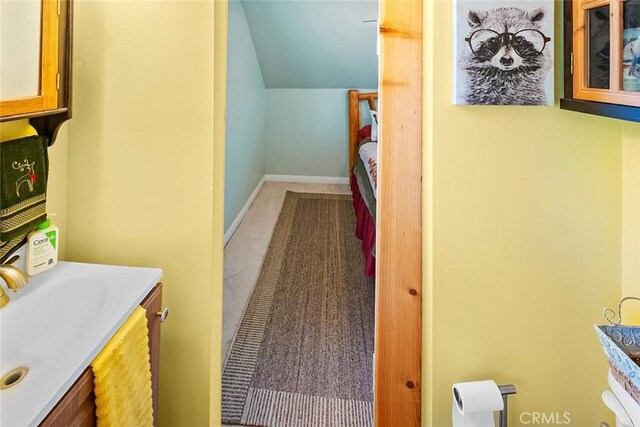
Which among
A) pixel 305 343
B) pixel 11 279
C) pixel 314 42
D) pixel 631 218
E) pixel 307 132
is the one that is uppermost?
pixel 314 42

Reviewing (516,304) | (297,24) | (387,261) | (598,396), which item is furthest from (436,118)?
(297,24)

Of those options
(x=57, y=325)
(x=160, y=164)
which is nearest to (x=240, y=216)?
(x=160, y=164)

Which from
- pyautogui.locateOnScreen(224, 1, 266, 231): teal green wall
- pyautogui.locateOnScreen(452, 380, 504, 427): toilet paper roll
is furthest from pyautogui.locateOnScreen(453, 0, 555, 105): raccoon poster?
pyautogui.locateOnScreen(224, 1, 266, 231): teal green wall

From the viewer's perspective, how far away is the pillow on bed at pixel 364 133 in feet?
14.4

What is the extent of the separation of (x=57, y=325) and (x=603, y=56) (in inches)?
56.1

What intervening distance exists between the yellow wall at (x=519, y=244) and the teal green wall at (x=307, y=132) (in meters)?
3.63

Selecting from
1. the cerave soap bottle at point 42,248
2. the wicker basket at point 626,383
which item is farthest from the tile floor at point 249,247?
the wicker basket at point 626,383

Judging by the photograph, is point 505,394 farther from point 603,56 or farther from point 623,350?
point 603,56

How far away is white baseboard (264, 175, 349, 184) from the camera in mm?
5039

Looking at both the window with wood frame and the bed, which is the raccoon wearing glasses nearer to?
the window with wood frame

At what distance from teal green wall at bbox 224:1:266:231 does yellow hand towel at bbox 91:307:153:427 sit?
227 centimetres

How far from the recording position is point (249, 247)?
320 centimetres

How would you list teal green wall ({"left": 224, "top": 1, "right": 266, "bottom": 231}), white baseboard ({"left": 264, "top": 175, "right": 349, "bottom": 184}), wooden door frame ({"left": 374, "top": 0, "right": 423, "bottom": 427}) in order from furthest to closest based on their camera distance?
1. white baseboard ({"left": 264, "top": 175, "right": 349, "bottom": 184})
2. teal green wall ({"left": 224, "top": 1, "right": 266, "bottom": 231})
3. wooden door frame ({"left": 374, "top": 0, "right": 423, "bottom": 427})

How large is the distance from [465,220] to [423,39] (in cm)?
56
